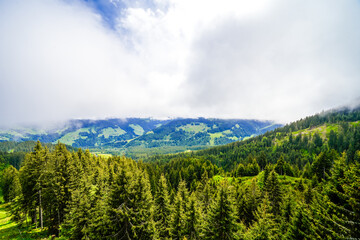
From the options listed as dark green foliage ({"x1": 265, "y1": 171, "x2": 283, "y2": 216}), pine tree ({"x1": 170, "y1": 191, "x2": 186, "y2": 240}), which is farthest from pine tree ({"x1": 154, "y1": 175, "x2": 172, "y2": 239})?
dark green foliage ({"x1": 265, "y1": 171, "x2": 283, "y2": 216})

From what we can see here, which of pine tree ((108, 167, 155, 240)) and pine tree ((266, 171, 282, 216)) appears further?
pine tree ((266, 171, 282, 216))

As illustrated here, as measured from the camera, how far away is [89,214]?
23094mm

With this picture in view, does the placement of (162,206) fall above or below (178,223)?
below

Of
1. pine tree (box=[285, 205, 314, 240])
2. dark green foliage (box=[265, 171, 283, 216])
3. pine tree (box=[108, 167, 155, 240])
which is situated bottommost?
dark green foliage (box=[265, 171, 283, 216])

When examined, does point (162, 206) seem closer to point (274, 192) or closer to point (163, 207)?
point (163, 207)

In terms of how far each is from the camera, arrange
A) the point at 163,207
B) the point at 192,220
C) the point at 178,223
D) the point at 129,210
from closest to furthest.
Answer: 1. the point at 129,210
2. the point at 192,220
3. the point at 178,223
4. the point at 163,207

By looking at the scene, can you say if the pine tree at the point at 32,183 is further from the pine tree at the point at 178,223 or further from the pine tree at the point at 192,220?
the pine tree at the point at 192,220

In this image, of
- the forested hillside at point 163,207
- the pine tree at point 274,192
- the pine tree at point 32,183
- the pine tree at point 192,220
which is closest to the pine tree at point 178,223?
the forested hillside at point 163,207

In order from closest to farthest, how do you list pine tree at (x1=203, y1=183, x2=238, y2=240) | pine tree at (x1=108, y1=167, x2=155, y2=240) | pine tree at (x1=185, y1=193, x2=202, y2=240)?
pine tree at (x1=108, y1=167, x2=155, y2=240), pine tree at (x1=203, y1=183, x2=238, y2=240), pine tree at (x1=185, y1=193, x2=202, y2=240)

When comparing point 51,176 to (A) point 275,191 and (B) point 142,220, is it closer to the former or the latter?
(B) point 142,220

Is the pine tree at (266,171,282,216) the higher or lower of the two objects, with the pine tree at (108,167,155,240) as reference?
lower

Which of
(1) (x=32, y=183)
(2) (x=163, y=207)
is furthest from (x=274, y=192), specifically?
(1) (x=32, y=183)

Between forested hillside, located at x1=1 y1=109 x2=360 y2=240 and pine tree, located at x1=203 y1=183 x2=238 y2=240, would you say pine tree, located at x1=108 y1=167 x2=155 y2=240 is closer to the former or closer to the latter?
forested hillside, located at x1=1 y1=109 x2=360 y2=240

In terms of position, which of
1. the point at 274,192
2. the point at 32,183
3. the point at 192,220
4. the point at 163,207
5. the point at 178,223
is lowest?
the point at 274,192
